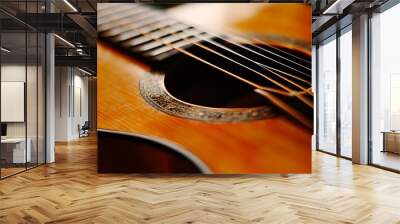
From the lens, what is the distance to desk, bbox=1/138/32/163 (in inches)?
251

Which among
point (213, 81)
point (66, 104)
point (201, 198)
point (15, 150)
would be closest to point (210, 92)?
point (213, 81)

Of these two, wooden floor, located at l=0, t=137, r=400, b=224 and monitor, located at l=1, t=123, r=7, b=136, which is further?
monitor, located at l=1, t=123, r=7, b=136

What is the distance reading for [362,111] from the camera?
308 inches

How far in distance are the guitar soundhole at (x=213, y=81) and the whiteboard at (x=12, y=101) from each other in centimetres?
269

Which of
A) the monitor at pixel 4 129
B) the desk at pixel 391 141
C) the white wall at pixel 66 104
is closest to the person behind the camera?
the monitor at pixel 4 129

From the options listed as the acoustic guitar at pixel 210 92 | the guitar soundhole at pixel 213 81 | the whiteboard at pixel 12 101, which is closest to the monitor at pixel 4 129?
the whiteboard at pixel 12 101

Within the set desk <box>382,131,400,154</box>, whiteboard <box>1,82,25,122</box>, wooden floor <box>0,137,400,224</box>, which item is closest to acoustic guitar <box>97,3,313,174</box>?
wooden floor <box>0,137,400,224</box>

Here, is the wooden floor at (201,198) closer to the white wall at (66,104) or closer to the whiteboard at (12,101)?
the whiteboard at (12,101)

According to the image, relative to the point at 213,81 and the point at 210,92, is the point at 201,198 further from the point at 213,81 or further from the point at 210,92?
the point at 213,81

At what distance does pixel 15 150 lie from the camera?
6805 millimetres

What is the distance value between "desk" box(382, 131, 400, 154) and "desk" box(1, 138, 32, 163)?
733cm

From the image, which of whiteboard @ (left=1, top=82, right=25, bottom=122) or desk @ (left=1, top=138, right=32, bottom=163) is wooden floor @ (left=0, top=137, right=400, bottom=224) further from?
whiteboard @ (left=1, top=82, right=25, bottom=122)

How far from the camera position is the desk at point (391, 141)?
7797mm

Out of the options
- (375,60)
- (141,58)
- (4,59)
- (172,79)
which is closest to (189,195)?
(172,79)
